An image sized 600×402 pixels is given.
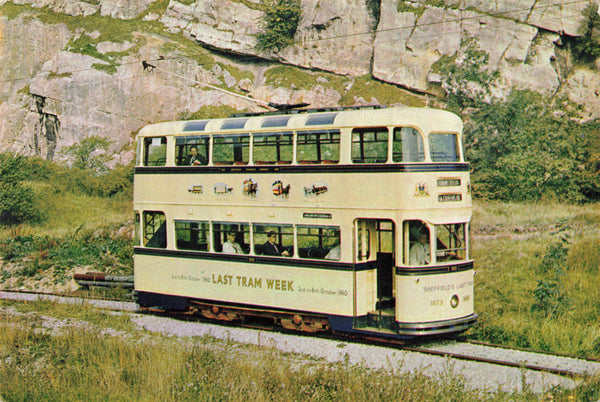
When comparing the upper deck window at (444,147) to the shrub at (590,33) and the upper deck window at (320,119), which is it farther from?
Result: the shrub at (590,33)

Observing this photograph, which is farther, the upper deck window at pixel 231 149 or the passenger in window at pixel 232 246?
the passenger in window at pixel 232 246

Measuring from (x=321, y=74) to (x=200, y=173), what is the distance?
177 feet

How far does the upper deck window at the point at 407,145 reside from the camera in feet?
43.8

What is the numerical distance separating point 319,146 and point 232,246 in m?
3.39

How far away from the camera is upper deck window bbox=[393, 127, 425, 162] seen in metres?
13.4

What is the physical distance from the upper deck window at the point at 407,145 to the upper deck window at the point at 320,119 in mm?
1510

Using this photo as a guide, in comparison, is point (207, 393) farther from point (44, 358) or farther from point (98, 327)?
point (98, 327)

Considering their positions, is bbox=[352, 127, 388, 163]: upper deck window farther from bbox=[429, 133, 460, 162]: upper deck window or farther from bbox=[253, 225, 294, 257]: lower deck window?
bbox=[253, 225, 294, 257]: lower deck window

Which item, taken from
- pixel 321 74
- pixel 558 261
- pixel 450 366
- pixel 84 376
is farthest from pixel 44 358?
pixel 321 74

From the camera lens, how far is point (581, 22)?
2410 inches

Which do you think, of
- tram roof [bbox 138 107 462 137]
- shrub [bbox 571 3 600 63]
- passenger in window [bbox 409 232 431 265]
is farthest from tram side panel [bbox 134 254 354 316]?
shrub [bbox 571 3 600 63]

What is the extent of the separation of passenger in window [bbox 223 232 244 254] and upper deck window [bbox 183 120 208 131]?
266 cm

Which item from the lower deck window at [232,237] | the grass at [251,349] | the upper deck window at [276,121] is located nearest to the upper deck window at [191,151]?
the lower deck window at [232,237]

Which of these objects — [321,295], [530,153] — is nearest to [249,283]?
[321,295]
